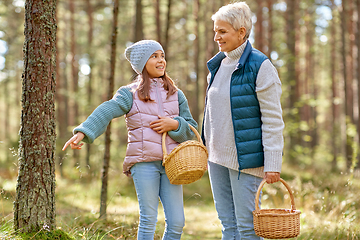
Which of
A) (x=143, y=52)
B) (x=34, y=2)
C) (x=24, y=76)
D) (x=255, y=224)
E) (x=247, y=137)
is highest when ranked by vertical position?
(x=34, y=2)

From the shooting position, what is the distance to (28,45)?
3084mm

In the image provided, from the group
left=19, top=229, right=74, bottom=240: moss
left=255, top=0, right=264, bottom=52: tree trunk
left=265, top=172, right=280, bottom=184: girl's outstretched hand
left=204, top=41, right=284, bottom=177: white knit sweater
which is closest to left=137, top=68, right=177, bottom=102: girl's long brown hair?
left=204, top=41, right=284, bottom=177: white knit sweater

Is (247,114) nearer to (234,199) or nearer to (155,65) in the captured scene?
(234,199)

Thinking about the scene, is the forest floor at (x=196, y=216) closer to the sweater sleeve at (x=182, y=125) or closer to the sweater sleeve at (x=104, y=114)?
the sweater sleeve at (x=182, y=125)

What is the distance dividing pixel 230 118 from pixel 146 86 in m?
0.79

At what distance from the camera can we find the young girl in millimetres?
2812

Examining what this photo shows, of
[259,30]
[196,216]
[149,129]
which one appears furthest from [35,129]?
[259,30]

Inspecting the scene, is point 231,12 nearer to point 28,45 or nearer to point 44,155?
point 28,45

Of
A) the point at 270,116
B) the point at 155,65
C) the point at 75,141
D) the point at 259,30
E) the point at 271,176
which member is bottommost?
the point at 271,176

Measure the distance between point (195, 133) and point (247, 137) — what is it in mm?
532

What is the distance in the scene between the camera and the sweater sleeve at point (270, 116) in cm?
253

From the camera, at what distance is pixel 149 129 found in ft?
9.37

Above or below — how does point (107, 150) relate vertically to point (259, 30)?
below

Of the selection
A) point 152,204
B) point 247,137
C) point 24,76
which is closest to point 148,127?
point 152,204
